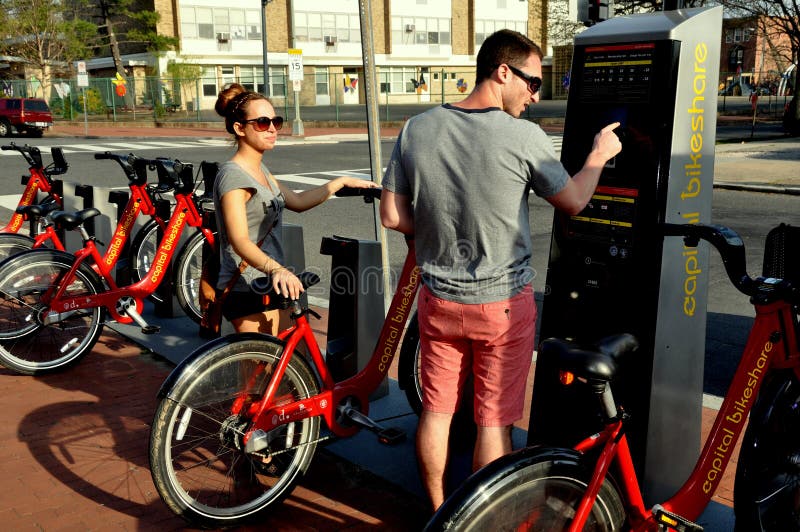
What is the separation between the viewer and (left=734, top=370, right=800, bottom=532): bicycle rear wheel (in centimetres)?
265

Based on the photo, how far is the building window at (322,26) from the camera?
204 feet

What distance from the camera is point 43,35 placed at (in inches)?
1815

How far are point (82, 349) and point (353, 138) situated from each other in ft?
82.3

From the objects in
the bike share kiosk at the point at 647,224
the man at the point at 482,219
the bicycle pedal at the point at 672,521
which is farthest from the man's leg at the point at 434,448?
the bicycle pedal at the point at 672,521

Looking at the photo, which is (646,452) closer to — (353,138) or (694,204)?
(694,204)

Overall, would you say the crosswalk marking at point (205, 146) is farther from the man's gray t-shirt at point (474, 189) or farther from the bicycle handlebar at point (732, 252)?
the bicycle handlebar at point (732, 252)

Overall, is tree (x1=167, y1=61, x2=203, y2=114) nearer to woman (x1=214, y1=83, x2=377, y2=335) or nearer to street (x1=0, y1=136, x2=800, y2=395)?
street (x1=0, y1=136, x2=800, y2=395)

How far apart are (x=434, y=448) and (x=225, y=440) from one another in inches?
38.3

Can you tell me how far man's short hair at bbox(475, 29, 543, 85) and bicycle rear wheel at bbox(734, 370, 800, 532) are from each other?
4.31ft

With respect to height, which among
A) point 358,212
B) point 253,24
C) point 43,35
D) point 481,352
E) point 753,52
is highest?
point 253,24

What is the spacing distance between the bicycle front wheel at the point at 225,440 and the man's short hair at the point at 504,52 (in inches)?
56.7

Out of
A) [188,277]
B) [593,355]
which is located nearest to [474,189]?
[593,355]

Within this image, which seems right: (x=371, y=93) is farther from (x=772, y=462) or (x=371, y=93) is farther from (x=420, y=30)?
(x=420, y=30)

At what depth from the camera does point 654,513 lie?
239 cm
